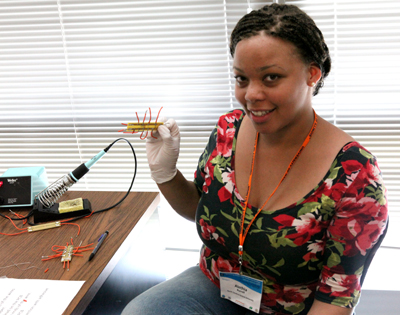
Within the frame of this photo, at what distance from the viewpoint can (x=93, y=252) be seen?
43.4 inches

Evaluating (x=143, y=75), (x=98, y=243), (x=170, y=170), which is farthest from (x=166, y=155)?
(x=143, y=75)

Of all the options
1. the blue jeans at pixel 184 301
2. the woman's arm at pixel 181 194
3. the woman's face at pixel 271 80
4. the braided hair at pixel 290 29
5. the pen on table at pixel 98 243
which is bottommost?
the blue jeans at pixel 184 301

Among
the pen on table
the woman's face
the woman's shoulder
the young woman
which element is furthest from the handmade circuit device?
the woman's shoulder

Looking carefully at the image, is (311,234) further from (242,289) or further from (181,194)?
(181,194)

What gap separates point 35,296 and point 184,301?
1.42ft

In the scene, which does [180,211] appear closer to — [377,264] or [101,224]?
[101,224]

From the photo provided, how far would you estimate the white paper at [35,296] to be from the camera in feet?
2.93

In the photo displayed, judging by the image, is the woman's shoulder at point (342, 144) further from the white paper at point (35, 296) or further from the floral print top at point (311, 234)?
the white paper at point (35, 296)

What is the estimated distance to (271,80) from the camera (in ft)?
3.19

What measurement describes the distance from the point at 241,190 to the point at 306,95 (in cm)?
33

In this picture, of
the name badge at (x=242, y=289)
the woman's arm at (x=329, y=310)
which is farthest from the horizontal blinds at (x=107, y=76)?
the woman's arm at (x=329, y=310)

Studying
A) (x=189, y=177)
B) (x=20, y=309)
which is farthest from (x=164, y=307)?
(x=189, y=177)

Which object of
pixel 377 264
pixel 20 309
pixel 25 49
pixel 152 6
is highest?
pixel 152 6

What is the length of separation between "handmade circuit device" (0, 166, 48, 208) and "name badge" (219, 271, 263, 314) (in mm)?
740
